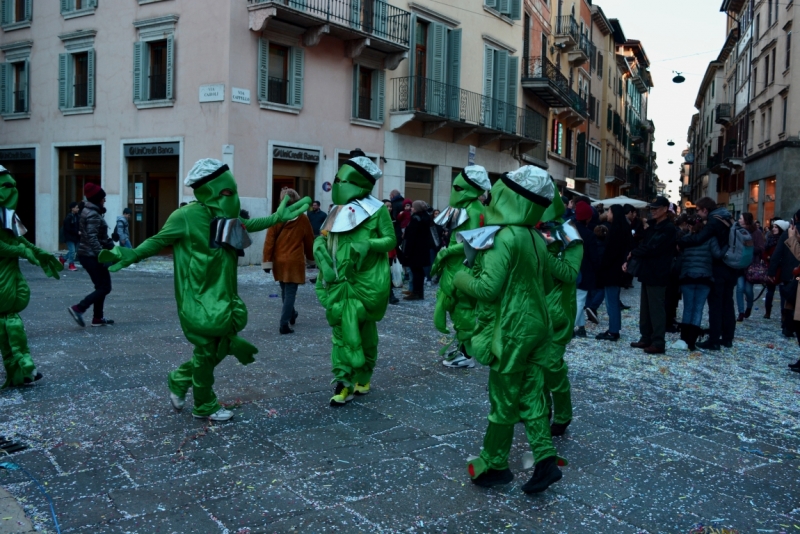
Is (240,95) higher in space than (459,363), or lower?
higher

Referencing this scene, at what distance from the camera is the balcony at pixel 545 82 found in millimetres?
29109

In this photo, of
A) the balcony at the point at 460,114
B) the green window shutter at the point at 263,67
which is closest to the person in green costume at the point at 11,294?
the green window shutter at the point at 263,67

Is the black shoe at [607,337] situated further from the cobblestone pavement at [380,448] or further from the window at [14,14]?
the window at [14,14]

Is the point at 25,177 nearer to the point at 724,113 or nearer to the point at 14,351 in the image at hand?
the point at 14,351

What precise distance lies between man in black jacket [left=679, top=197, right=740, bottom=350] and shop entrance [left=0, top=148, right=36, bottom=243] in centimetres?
2020

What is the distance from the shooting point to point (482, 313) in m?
4.15

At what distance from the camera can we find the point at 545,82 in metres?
28.9

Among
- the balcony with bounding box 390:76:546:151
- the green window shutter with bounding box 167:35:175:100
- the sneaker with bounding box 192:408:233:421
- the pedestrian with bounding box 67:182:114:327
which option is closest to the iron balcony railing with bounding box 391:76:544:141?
the balcony with bounding box 390:76:546:151

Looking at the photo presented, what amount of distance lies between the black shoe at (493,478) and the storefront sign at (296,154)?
52.0 ft

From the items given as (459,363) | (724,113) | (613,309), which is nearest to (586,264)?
(613,309)

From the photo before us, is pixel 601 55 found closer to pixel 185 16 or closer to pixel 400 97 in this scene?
pixel 400 97

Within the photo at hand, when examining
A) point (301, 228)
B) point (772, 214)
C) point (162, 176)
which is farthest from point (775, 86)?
point (301, 228)

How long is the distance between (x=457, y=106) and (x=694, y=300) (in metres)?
16.8

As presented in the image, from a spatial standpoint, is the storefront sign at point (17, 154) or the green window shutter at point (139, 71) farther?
the storefront sign at point (17, 154)
